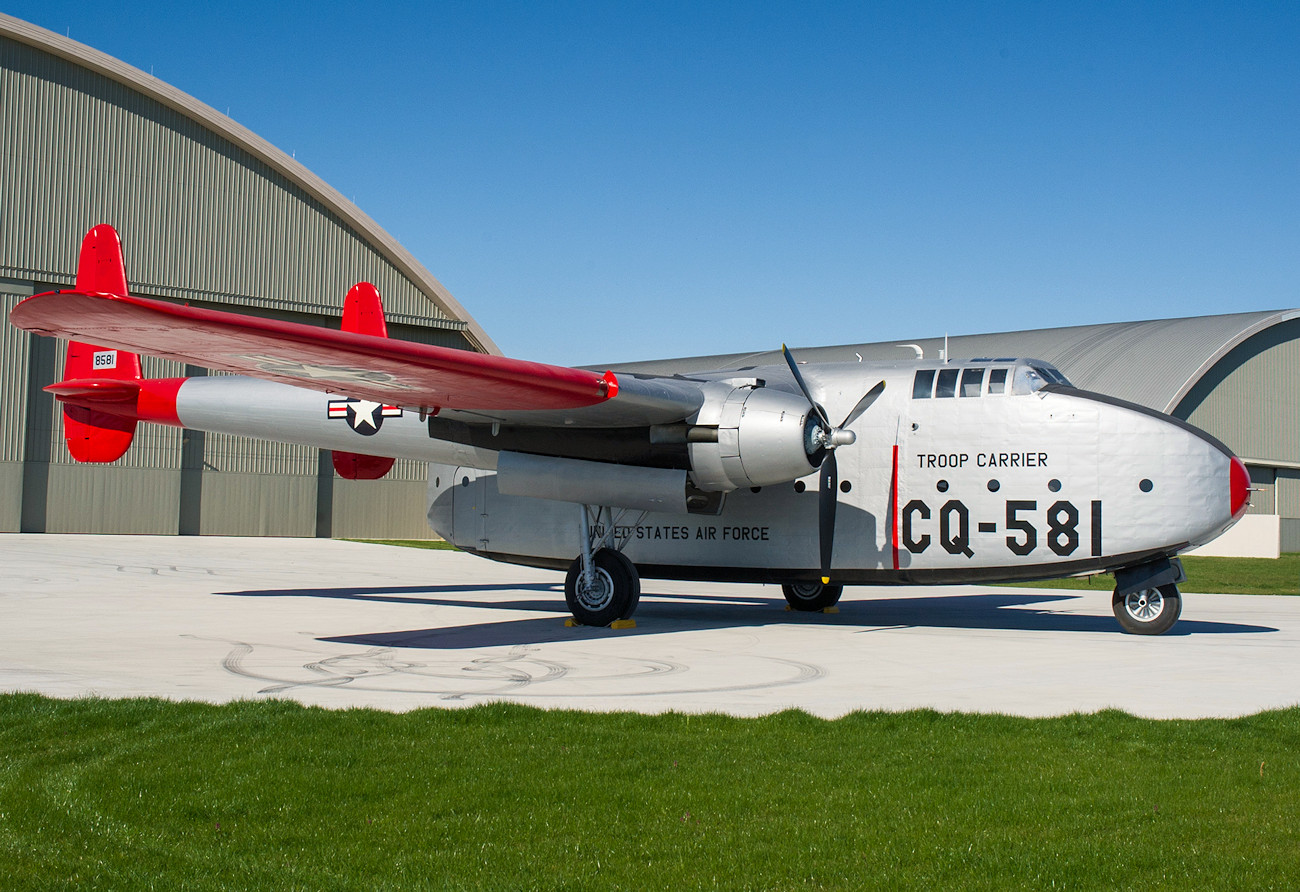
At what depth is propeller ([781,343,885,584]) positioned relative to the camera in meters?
13.2

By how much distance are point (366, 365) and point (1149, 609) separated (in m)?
9.65

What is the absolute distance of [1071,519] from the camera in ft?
43.8

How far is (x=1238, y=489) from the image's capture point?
13.1 m

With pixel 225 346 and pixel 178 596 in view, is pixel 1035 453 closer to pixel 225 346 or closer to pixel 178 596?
pixel 225 346

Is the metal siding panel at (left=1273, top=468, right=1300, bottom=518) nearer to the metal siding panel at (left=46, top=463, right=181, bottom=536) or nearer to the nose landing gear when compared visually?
the nose landing gear

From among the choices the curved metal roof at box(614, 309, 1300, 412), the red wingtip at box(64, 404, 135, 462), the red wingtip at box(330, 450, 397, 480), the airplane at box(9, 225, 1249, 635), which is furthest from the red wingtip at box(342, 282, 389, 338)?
the curved metal roof at box(614, 309, 1300, 412)

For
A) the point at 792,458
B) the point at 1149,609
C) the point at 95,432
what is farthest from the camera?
the point at 95,432

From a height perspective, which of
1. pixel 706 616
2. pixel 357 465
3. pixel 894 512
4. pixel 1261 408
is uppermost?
pixel 1261 408

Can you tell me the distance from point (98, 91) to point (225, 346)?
1235 inches

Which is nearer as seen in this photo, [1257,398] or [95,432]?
[95,432]

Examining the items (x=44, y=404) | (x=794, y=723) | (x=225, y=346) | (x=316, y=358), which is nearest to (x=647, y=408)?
(x=316, y=358)

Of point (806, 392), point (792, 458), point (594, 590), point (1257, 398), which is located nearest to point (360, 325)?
point (594, 590)

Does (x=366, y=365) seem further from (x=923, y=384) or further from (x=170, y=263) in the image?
(x=170, y=263)

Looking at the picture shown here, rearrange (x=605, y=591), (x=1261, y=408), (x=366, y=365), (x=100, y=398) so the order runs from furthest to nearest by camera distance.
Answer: (x=1261, y=408), (x=100, y=398), (x=605, y=591), (x=366, y=365)
